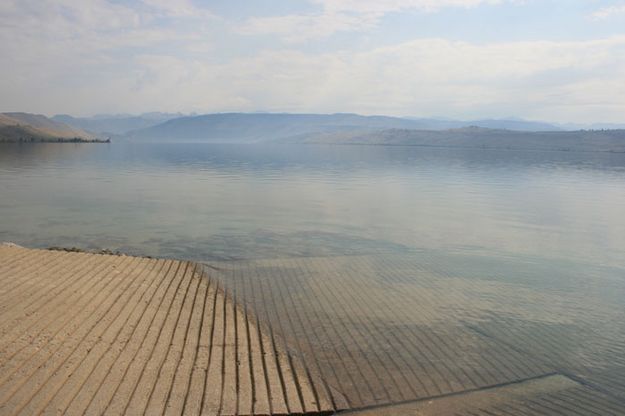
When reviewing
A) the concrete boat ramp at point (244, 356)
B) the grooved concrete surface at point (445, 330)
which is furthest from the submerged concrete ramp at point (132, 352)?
the grooved concrete surface at point (445, 330)

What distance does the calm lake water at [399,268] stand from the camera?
37.3 feet

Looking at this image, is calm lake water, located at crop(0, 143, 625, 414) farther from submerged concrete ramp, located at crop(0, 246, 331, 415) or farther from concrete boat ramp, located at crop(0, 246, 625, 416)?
submerged concrete ramp, located at crop(0, 246, 331, 415)

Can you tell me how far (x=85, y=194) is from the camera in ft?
136

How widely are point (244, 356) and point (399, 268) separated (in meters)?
10.8

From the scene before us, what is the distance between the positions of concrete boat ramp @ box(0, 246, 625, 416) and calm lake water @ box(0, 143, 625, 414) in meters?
0.08

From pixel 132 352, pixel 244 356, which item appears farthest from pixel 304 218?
pixel 132 352

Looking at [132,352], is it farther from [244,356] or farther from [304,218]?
[304,218]

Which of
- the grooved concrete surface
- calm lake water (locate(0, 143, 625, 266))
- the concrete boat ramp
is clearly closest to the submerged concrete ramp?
the concrete boat ramp

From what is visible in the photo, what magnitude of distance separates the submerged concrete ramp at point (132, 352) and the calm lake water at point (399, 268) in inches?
42.7

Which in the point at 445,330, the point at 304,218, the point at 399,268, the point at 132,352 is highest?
the point at 132,352

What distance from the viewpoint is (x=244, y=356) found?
10367mm

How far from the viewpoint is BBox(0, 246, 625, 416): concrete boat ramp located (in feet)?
28.1

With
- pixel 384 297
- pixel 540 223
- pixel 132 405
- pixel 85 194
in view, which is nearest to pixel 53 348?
pixel 132 405

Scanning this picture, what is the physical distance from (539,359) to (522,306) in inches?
160
